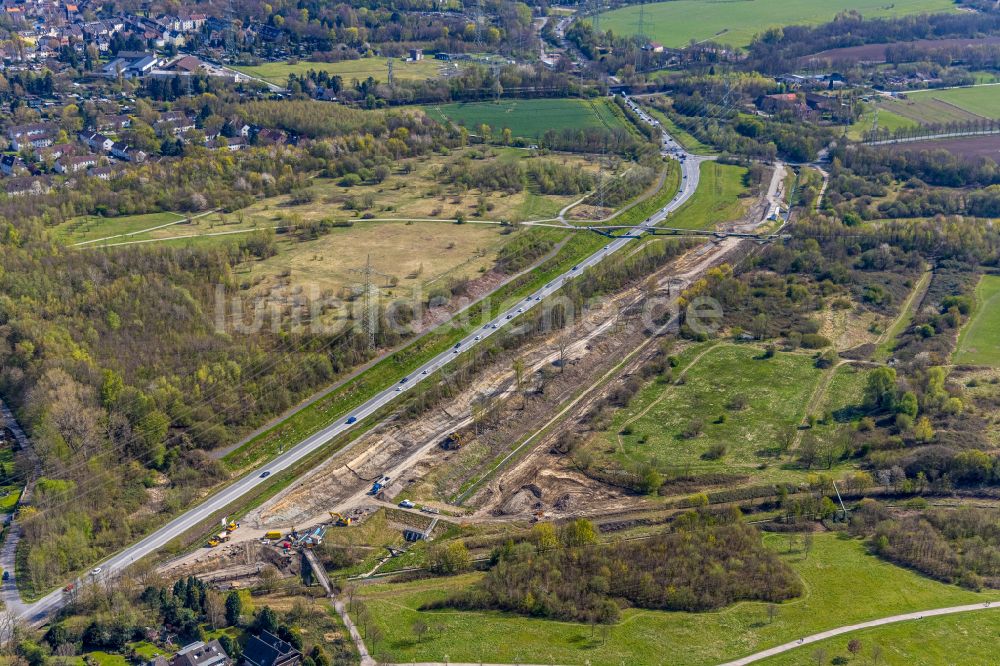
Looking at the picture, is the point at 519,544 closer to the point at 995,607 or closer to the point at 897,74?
the point at 995,607

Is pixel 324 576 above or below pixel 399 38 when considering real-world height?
below

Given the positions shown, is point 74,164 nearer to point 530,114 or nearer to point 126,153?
point 126,153

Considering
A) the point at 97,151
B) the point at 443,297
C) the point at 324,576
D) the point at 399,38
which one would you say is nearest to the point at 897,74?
the point at 399,38

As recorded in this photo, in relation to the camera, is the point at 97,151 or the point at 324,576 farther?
the point at 97,151

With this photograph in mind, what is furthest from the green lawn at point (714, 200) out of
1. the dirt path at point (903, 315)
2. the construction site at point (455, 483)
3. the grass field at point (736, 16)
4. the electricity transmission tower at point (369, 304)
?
the grass field at point (736, 16)

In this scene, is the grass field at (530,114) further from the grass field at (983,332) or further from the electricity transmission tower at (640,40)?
the grass field at (983,332)

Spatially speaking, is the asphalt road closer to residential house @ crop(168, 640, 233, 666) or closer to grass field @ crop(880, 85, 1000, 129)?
residential house @ crop(168, 640, 233, 666)
